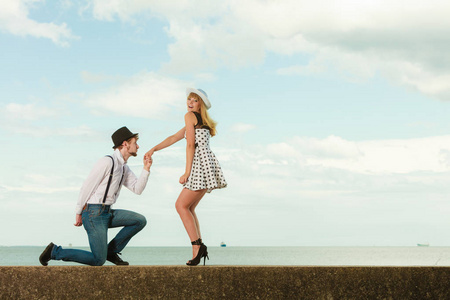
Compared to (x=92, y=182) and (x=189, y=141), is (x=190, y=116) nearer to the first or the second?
(x=189, y=141)

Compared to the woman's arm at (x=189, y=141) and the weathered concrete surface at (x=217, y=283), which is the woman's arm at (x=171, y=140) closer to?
the woman's arm at (x=189, y=141)

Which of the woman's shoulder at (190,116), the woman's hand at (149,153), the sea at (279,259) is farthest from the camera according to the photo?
the sea at (279,259)

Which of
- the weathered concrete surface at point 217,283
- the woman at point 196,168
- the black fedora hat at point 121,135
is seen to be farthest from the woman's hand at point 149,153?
the weathered concrete surface at point 217,283

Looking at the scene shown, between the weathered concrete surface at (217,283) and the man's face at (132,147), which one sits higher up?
the man's face at (132,147)

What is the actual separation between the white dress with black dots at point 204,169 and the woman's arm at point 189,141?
5cm

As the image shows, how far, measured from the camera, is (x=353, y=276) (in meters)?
5.30

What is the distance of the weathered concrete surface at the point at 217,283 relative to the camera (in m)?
5.23

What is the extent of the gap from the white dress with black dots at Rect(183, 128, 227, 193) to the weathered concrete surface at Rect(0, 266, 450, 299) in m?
0.91

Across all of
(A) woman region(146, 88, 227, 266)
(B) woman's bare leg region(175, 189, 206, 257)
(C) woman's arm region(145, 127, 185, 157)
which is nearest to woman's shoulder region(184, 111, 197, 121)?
(A) woman region(146, 88, 227, 266)

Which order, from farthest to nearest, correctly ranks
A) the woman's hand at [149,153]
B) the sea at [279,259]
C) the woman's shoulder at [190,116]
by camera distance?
the sea at [279,259] → the woman's hand at [149,153] → the woman's shoulder at [190,116]

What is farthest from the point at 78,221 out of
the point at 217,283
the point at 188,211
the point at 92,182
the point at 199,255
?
the point at 217,283

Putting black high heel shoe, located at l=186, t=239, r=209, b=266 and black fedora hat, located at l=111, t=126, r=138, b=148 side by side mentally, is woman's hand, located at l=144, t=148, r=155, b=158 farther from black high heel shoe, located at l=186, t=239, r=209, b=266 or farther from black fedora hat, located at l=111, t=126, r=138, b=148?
black high heel shoe, located at l=186, t=239, r=209, b=266

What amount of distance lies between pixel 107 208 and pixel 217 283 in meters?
1.49

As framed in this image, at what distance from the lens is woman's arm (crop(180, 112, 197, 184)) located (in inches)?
223
